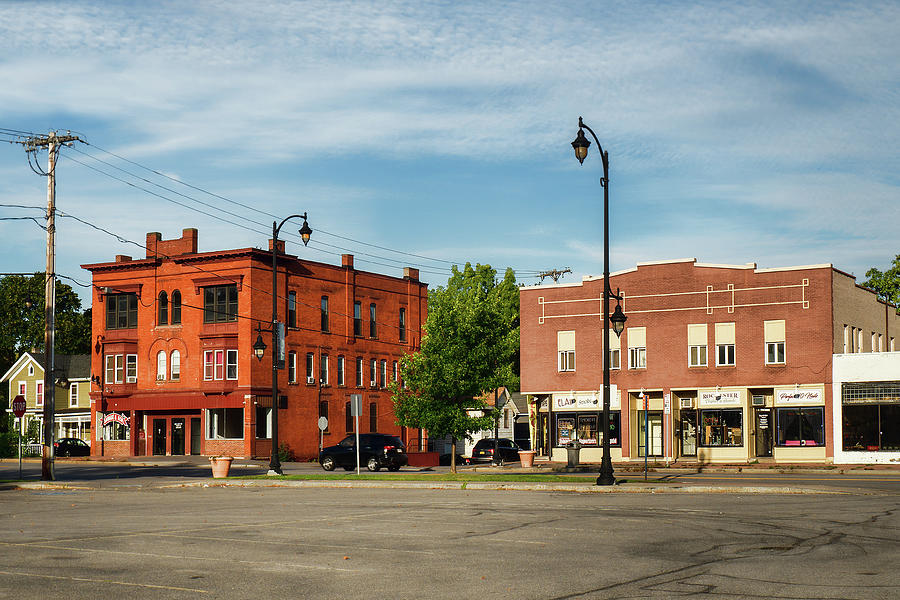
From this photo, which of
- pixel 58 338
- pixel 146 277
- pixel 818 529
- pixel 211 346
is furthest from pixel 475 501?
pixel 58 338

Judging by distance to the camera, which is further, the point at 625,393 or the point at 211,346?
the point at 211,346

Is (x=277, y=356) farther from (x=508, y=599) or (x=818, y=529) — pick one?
(x=508, y=599)

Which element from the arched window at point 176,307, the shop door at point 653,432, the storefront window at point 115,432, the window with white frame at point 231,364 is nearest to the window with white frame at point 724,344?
the shop door at point 653,432

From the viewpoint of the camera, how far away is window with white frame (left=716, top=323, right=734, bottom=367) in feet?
172

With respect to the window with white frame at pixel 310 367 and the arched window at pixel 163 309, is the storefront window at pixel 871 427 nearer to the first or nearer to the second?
the window with white frame at pixel 310 367

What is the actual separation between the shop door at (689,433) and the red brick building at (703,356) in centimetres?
6

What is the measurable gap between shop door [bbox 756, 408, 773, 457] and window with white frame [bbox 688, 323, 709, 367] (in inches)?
152

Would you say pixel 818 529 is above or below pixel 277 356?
below

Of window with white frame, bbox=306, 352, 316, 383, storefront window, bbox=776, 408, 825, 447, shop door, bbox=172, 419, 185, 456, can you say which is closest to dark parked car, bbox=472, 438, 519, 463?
window with white frame, bbox=306, 352, 316, 383

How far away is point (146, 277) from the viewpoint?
228ft

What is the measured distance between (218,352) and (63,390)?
28.8 meters

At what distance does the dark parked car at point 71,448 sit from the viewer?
7138cm

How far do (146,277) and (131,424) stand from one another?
33.5 feet

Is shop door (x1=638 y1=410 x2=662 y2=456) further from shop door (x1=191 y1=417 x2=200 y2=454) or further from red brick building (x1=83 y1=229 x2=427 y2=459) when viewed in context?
shop door (x1=191 y1=417 x2=200 y2=454)
